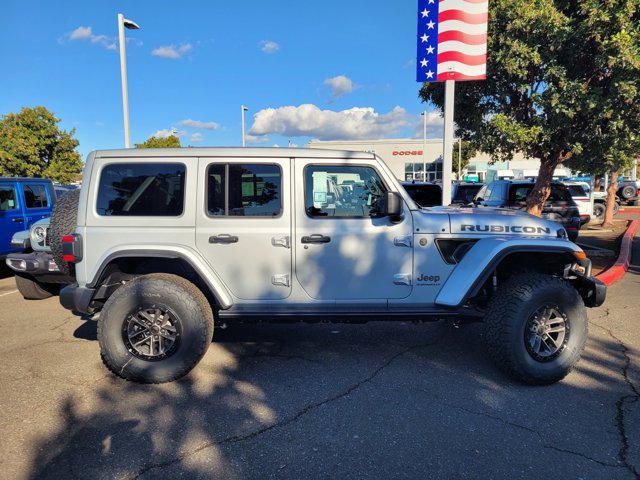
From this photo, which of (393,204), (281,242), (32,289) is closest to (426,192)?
(393,204)

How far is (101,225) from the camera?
369cm

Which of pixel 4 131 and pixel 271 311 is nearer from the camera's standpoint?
pixel 271 311

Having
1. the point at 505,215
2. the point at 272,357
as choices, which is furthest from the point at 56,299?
the point at 505,215

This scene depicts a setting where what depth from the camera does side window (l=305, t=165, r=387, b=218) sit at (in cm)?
373

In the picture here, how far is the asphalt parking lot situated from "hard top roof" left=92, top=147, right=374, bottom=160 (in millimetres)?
1959

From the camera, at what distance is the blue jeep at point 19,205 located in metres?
7.89

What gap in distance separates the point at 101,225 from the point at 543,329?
12.8 feet

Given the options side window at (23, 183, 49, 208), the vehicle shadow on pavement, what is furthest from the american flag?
side window at (23, 183, 49, 208)

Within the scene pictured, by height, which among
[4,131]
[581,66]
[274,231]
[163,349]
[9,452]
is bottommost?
[9,452]

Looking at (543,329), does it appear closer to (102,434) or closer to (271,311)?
(271,311)

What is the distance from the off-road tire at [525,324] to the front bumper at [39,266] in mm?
5210

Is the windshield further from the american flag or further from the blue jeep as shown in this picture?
the blue jeep

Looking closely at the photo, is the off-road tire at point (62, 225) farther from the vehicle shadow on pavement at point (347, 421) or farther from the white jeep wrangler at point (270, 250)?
the vehicle shadow on pavement at point (347, 421)

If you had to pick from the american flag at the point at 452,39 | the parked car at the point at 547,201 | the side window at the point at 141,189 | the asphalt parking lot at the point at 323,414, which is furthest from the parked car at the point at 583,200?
the side window at the point at 141,189
